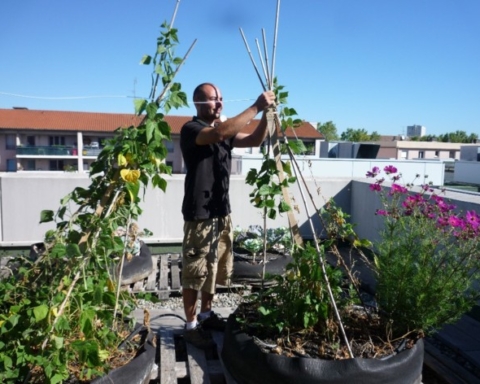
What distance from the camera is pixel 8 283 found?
189 cm

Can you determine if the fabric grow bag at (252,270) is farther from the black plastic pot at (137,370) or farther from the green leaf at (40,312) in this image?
the green leaf at (40,312)

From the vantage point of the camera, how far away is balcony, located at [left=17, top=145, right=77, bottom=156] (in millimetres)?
34156

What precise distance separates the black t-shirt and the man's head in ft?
0.25

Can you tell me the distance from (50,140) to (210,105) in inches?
1446

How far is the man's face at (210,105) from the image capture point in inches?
98.0

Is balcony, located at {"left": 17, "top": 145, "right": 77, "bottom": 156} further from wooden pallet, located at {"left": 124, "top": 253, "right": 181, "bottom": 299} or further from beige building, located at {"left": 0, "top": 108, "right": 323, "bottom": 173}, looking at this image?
wooden pallet, located at {"left": 124, "top": 253, "right": 181, "bottom": 299}

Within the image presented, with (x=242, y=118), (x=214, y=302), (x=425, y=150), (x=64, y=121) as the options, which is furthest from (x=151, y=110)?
(x=425, y=150)

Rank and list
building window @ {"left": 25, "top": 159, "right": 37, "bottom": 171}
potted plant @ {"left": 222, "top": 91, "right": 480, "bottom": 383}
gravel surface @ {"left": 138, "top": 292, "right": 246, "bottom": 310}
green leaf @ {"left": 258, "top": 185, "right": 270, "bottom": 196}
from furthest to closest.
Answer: building window @ {"left": 25, "top": 159, "right": 37, "bottom": 171} < gravel surface @ {"left": 138, "top": 292, "right": 246, "bottom": 310} < green leaf @ {"left": 258, "top": 185, "right": 270, "bottom": 196} < potted plant @ {"left": 222, "top": 91, "right": 480, "bottom": 383}

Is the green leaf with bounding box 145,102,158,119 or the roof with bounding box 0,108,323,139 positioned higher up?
the roof with bounding box 0,108,323,139

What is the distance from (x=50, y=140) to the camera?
35531 millimetres

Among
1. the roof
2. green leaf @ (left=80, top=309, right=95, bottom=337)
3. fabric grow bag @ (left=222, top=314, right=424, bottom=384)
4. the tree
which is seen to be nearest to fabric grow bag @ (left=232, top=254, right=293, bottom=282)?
fabric grow bag @ (left=222, top=314, right=424, bottom=384)

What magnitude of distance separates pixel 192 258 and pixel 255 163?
10.6m

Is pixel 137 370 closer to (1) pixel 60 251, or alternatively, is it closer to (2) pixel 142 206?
(1) pixel 60 251

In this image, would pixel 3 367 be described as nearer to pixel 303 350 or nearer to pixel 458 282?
pixel 303 350
